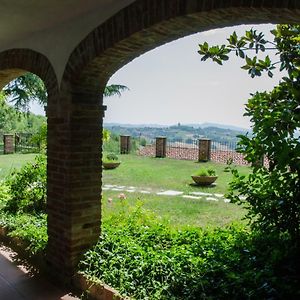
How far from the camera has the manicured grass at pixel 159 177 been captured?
10008 millimetres

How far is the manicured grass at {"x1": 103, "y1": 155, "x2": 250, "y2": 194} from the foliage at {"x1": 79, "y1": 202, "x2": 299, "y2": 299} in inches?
223

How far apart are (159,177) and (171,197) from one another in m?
3.17

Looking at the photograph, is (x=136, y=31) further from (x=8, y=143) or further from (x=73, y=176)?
(x=8, y=143)

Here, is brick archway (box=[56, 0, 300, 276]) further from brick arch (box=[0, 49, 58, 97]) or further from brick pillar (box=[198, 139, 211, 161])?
brick pillar (box=[198, 139, 211, 161])

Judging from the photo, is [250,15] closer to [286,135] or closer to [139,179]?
[286,135]

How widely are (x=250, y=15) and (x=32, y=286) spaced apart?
3.16 meters

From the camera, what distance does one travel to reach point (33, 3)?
2996 millimetres

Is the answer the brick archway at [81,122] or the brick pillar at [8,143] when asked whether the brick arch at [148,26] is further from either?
the brick pillar at [8,143]

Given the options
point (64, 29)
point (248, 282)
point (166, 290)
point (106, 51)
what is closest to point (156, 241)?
point (166, 290)

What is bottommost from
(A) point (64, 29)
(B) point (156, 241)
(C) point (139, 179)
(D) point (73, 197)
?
(C) point (139, 179)

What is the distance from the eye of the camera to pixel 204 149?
17047mm

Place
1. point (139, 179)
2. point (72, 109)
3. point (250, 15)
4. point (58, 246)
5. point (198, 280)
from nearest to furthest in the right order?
1. point (250, 15)
2. point (198, 280)
3. point (72, 109)
4. point (58, 246)
5. point (139, 179)

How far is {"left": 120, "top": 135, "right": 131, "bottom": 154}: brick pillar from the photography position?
2052 cm

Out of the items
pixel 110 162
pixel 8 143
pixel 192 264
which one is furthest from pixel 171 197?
pixel 8 143
